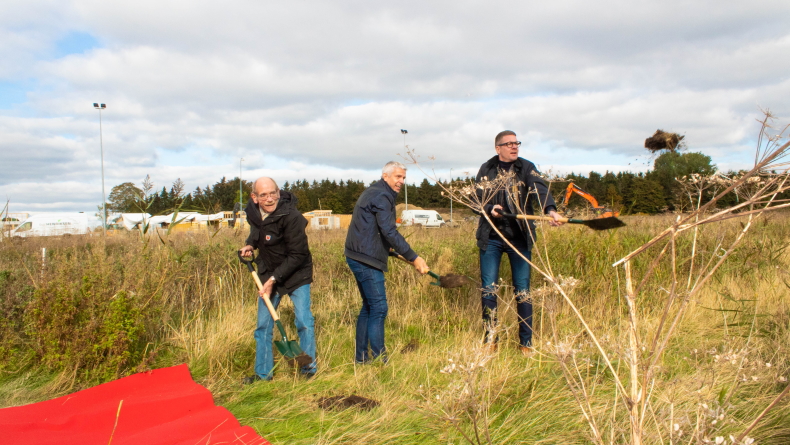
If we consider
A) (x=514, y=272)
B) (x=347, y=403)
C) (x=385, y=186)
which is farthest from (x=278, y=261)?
(x=514, y=272)

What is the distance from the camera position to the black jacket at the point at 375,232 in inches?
157

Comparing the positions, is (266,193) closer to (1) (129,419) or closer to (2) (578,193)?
(1) (129,419)

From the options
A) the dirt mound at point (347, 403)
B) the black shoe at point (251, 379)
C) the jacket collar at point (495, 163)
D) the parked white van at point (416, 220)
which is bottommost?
the black shoe at point (251, 379)

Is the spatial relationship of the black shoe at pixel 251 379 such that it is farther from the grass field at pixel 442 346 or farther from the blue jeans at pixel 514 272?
the blue jeans at pixel 514 272

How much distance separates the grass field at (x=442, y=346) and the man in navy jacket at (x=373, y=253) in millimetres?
239

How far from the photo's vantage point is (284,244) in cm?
399

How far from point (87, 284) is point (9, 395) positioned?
904 mm

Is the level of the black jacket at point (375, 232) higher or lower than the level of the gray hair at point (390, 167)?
lower

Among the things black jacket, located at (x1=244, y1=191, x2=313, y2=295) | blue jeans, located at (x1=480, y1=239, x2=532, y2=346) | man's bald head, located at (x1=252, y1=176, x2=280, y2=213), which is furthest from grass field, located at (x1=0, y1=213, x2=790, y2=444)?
man's bald head, located at (x1=252, y1=176, x2=280, y2=213)

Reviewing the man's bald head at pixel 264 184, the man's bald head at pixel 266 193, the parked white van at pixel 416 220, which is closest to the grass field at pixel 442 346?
the man's bald head at pixel 266 193

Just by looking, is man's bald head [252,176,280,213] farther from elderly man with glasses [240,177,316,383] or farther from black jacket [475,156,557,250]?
black jacket [475,156,557,250]

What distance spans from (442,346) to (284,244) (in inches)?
62.6

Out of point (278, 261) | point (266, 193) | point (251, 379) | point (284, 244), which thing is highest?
point (266, 193)

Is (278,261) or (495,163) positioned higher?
(495,163)
